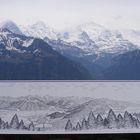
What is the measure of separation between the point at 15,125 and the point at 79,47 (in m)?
1.03

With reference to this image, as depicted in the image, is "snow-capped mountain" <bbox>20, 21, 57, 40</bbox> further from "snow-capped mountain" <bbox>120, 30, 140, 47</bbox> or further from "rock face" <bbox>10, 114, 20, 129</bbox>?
"rock face" <bbox>10, 114, 20, 129</bbox>

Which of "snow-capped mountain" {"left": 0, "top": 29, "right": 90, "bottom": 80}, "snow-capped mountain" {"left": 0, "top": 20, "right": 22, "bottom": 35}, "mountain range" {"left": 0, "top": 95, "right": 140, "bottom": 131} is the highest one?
"snow-capped mountain" {"left": 0, "top": 20, "right": 22, "bottom": 35}

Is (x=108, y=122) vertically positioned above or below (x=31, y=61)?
below

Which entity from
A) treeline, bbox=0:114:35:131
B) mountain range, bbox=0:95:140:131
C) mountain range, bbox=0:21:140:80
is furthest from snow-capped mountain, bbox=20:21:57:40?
treeline, bbox=0:114:35:131

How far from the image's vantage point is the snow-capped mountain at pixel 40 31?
301cm

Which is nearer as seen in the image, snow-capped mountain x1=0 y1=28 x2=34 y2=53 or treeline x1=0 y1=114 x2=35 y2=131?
treeline x1=0 y1=114 x2=35 y2=131

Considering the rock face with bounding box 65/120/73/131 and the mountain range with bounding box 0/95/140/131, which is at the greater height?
the mountain range with bounding box 0/95/140/131

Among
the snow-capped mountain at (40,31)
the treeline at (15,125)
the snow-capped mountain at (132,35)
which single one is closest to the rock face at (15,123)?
the treeline at (15,125)

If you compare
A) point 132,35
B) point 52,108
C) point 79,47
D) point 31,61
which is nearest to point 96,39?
point 79,47

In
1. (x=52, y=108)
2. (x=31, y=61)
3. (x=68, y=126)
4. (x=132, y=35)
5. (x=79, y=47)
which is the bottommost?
(x=68, y=126)

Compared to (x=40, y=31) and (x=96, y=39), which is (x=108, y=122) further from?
(x=40, y=31)

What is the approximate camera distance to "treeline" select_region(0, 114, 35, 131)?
2.96 metres

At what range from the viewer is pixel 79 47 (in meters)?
3.15

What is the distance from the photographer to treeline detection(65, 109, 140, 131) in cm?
298
